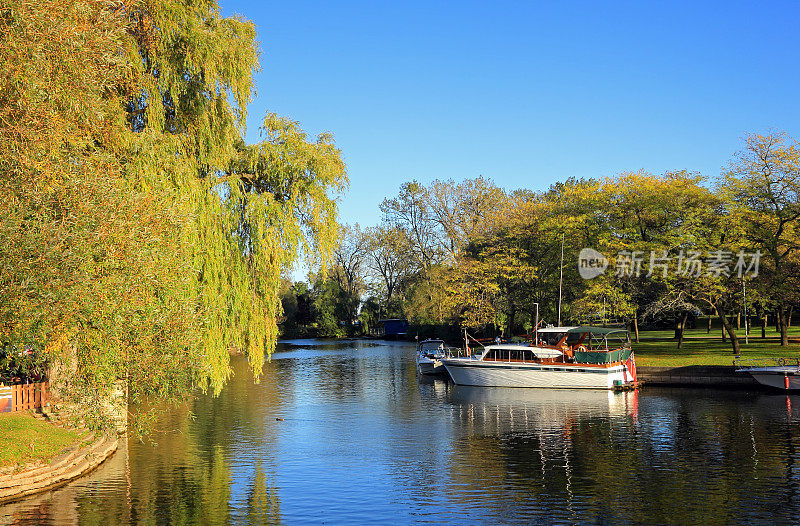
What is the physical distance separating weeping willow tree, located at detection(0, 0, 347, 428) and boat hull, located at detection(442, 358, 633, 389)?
21.3 m

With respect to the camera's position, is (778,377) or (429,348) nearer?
(778,377)

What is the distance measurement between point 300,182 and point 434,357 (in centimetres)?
3141

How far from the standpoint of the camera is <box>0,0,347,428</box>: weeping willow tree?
16078 mm

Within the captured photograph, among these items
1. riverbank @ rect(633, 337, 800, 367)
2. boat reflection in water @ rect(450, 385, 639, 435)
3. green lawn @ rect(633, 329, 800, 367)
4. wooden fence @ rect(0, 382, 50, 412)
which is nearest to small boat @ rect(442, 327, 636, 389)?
boat reflection in water @ rect(450, 385, 639, 435)

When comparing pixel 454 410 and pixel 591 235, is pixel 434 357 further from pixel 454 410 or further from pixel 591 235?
pixel 454 410

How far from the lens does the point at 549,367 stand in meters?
46.4

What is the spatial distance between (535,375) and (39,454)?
108 ft

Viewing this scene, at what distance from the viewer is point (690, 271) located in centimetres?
5191

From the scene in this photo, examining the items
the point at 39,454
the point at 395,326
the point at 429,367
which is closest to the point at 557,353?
the point at 429,367

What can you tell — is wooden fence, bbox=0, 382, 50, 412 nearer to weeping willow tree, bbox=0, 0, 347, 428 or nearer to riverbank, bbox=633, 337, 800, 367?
weeping willow tree, bbox=0, 0, 347, 428

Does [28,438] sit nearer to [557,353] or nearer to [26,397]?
[26,397]

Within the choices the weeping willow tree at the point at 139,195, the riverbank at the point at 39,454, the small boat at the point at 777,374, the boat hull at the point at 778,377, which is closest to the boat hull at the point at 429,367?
the small boat at the point at 777,374

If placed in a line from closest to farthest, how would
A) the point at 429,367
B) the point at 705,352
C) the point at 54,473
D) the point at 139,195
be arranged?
the point at 139,195
the point at 54,473
the point at 705,352
the point at 429,367

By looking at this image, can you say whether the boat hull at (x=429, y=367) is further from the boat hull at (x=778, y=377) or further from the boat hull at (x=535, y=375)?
the boat hull at (x=778, y=377)
